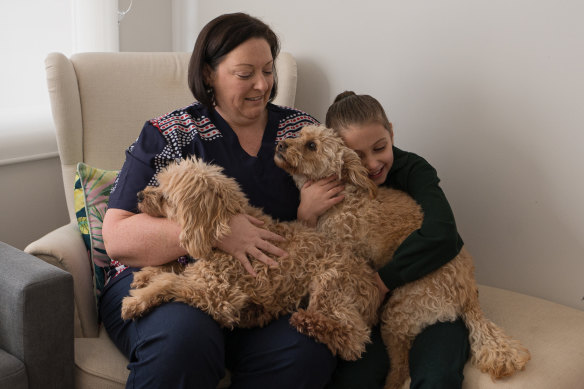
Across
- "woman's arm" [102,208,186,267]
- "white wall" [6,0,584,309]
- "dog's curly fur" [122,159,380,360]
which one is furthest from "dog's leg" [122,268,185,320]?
"white wall" [6,0,584,309]

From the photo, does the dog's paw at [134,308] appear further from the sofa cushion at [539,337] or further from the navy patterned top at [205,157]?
the sofa cushion at [539,337]

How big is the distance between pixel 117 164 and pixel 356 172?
1.06 meters

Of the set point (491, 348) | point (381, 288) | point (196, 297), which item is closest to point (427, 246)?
point (381, 288)

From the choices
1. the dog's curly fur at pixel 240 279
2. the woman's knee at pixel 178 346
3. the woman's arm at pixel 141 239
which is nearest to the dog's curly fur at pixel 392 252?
the dog's curly fur at pixel 240 279

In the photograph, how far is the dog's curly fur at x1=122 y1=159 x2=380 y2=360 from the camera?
1.45 metres

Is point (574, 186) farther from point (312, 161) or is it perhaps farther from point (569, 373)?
point (312, 161)

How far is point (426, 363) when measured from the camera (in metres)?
1.49

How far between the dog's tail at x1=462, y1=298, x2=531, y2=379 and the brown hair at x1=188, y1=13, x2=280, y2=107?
1.07 meters

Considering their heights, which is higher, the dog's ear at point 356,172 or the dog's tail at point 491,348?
the dog's ear at point 356,172

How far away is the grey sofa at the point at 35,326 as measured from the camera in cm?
138

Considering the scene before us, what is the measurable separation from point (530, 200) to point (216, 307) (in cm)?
127

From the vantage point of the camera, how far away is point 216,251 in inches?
60.5

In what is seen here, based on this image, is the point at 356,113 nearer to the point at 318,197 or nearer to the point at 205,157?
the point at 318,197

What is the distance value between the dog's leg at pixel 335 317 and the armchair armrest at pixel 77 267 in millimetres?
676
